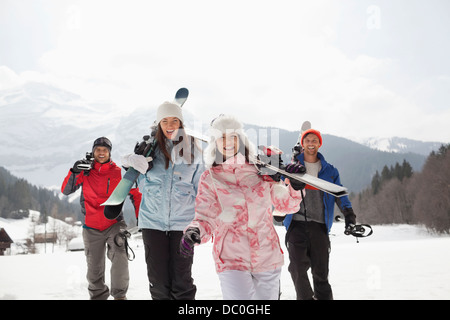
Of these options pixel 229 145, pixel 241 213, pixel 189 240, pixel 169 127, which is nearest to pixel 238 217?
pixel 241 213

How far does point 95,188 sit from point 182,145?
4.93 ft

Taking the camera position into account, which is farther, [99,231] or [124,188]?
[99,231]

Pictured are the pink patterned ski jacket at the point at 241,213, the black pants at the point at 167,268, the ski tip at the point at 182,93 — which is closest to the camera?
the pink patterned ski jacket at the point at 241,213

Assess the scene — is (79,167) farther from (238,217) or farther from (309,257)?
(309,257)

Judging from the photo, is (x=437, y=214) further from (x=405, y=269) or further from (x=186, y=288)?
(x=186, y=288)

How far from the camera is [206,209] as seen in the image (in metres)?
2.72

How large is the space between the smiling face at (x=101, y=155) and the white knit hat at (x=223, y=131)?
2263mm

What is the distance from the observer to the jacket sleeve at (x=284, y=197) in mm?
2893

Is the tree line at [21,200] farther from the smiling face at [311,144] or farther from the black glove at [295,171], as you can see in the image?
the black glove at [295,171]

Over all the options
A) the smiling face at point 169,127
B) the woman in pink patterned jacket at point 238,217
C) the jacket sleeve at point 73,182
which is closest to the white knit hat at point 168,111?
the smiling face at point 169,127

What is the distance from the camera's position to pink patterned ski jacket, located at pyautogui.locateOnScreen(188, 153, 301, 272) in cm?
263
